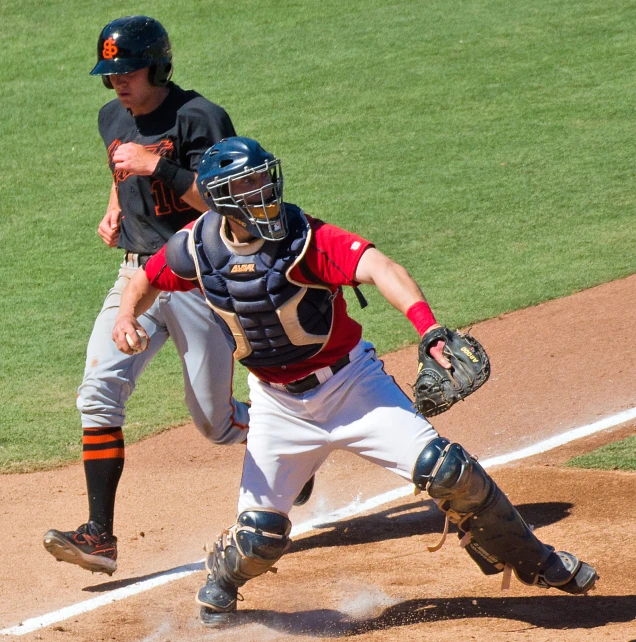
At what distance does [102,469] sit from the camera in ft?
15.5

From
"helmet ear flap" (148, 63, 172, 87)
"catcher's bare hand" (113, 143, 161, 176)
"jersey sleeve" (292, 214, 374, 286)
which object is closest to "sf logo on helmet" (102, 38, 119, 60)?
"helmet ear flap" (148, 63, 172, 87)

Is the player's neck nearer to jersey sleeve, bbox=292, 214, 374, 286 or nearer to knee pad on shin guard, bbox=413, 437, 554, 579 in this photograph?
jersey sleeve, bbox=292, 214, 374, 286

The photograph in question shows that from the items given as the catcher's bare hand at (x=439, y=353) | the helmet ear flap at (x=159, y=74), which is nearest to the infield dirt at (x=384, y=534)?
the catcher's bare hand at (x=439, y=353)

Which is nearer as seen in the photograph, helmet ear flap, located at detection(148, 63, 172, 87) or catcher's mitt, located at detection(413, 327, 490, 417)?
catcher's mitt, located at detection(413, 327, 490, 417)

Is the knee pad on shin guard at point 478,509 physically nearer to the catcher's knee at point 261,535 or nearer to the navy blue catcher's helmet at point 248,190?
→ the catcher's knee at point 261,535

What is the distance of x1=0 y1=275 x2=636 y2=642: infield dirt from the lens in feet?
13.8

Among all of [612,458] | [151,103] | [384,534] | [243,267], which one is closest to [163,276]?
[243,267]

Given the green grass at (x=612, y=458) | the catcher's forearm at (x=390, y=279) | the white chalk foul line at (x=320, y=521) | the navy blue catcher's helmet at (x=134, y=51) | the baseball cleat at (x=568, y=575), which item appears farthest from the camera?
the green grass at (x=612, y=458)

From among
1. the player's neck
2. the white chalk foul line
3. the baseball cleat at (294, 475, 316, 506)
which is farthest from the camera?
the baseball cleat at (294, 475, 316, 506)

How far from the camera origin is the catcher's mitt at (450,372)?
3516 mm

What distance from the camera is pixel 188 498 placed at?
5.62 m

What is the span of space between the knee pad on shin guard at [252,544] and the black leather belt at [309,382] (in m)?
0.50

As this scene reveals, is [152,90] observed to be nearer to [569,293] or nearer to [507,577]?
[507,577]

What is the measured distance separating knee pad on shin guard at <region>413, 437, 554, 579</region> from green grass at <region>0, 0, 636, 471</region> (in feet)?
9.66
